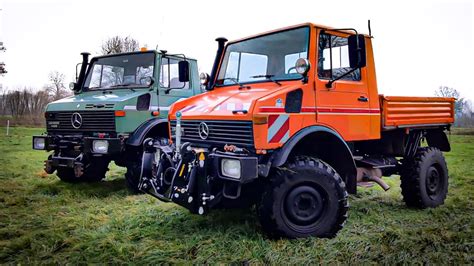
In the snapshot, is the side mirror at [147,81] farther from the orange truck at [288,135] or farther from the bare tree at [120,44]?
the bare tree at [120,44]

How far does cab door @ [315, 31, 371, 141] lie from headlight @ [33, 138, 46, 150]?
16.9 ft

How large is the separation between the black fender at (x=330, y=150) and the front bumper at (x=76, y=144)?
10.6ft

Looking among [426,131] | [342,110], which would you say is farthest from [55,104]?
[426,131]

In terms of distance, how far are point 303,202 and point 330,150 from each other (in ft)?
3.13

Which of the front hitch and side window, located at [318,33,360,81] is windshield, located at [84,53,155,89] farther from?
side window, located at [318,33,360,81]

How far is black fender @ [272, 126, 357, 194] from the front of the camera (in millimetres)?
4785

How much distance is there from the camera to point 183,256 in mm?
3982

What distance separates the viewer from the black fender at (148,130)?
6906mm

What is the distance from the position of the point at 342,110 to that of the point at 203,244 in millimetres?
2266

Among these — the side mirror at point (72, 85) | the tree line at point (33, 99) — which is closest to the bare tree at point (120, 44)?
the tree line at point (33, 99)

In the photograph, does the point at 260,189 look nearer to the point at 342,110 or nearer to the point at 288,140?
the point at 288,140

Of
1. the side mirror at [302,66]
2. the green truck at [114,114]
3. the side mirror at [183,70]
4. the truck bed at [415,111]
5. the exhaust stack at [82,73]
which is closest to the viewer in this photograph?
the side mirror at [302,66]

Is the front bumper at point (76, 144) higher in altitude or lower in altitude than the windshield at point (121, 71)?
lower

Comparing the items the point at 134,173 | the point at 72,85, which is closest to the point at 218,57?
the point at 134,173
